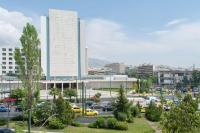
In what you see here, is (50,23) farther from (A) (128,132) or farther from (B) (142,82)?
(A) (128,132)

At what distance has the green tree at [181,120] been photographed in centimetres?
1747

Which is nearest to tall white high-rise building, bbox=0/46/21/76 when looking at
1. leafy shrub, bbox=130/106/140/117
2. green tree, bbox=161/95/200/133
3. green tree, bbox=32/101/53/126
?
leafy shrub, bbox=130/106/140/117

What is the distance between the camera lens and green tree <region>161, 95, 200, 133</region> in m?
17.5

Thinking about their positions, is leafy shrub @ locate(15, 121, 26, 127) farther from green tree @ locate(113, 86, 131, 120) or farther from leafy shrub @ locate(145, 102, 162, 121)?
leafy shrub @ locate(145, 102, 162, 121)

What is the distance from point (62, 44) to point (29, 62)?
307ft

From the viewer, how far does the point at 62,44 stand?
133875 mm

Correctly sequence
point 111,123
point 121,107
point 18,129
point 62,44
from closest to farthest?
1. point 18,129
2. point 111,123
3. point 121,107
4. point 62,44

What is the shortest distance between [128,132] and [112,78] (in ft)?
376

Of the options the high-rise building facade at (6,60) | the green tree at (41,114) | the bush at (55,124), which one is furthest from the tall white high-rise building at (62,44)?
the bush at (55,124)

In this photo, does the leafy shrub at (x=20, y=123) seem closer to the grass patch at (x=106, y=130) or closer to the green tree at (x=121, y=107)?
the grass patch at (x=106, y=130)

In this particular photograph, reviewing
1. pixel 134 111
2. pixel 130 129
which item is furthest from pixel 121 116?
pixel 134 111

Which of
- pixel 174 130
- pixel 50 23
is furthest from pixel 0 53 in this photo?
pixel 174 130

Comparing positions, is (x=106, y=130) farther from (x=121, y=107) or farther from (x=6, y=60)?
(x=6, y=60)

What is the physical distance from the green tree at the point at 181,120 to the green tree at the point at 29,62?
2419 cm
